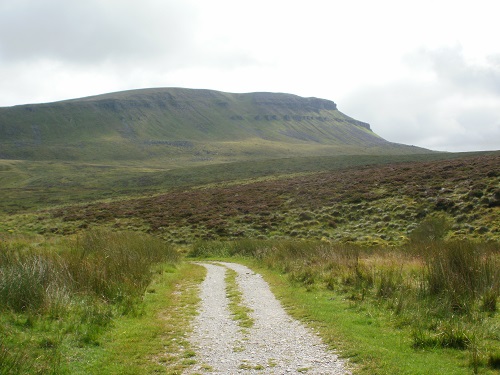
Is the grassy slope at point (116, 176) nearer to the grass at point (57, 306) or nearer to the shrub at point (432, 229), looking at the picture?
the shrub at point (432, 229)

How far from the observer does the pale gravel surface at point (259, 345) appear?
6.11m

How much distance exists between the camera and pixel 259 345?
7.29 m

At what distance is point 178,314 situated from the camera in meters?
10.0

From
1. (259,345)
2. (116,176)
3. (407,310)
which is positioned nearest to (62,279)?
(259,345)

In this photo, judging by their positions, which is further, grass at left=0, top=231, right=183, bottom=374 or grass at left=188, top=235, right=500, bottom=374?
grass at left=188, top=235, right=500, bottom=374

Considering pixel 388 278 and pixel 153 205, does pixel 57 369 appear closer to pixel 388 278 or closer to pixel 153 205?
pixel 388 278

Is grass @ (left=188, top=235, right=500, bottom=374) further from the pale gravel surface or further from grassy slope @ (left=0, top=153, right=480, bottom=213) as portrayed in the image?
grassy slope @ (left=0, top=153, right=480, bottom=213)

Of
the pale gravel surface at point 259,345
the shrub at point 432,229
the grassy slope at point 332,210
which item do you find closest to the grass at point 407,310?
the pale gravel surface at point 259,345

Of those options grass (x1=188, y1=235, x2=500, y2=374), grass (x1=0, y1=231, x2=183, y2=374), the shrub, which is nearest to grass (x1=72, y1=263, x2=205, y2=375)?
grass (x1=0, y1=231, x2=183, y2=374)

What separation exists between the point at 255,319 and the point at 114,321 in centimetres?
314

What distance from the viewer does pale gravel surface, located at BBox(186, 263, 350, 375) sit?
611 centimetres

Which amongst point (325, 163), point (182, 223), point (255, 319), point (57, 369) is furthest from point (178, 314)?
point (325, 163)

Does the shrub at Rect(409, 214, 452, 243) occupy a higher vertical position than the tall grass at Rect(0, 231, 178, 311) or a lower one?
lower

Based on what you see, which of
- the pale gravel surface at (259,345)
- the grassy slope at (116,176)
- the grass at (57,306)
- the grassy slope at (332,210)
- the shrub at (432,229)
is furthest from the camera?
the grassy slope at (116,176)
